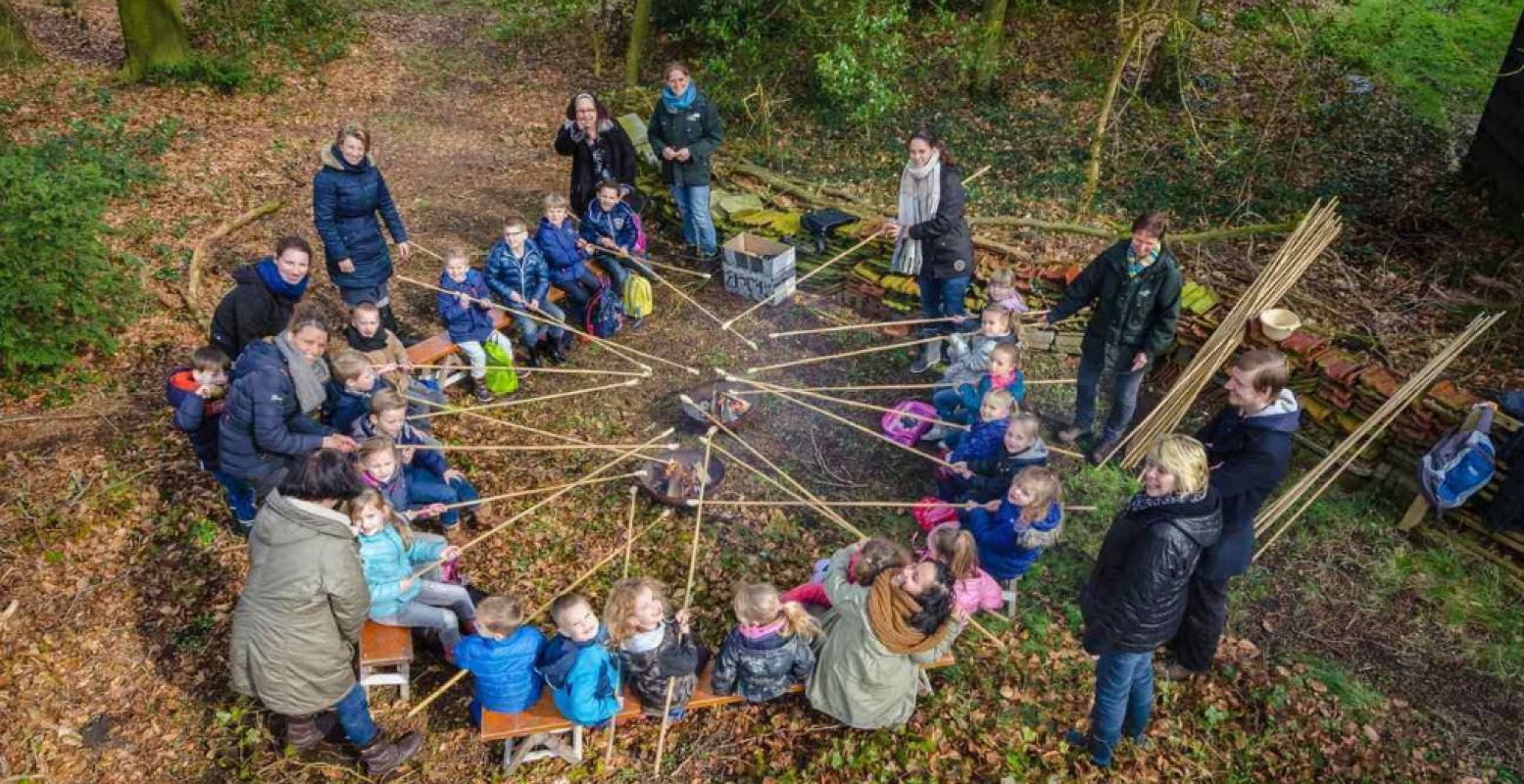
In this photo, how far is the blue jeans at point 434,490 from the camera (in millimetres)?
6875

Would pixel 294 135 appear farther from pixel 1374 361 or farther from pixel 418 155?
pixel 1374 361

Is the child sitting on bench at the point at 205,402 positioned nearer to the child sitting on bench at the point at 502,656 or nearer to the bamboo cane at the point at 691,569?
the child sitting on bench at the point at 502,656

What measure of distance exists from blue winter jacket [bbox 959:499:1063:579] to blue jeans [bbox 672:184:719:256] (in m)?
5.52

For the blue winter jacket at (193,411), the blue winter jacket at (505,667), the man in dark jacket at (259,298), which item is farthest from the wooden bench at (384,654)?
the man in dark jacket at (259,298)

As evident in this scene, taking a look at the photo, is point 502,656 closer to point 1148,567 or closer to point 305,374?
point 305,374

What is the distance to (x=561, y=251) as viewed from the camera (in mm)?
9094

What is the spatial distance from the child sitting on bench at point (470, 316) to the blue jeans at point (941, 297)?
425 centimetres

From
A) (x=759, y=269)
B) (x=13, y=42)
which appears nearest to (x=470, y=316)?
(x=759, y=269)

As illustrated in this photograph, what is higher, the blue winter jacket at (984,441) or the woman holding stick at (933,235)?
the woman holding stick at (933,235)

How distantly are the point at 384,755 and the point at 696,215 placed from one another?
7003 mm

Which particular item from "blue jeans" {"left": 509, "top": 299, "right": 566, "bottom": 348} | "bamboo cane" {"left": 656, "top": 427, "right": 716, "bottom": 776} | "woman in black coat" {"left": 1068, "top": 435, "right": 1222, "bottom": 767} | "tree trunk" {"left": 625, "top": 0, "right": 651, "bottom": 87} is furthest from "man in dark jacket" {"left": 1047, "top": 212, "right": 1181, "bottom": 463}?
"tree trunk" {"left": 625, "top": 0, "right": 651, "bottom": 87}

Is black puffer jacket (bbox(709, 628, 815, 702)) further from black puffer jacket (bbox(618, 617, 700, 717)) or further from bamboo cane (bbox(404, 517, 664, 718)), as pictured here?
bamboo cane (bbox(404, 517, 664, 718))

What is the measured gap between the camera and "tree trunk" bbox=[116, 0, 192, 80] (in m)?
13.6

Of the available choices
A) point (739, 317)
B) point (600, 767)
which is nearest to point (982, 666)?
point (600, 767)
